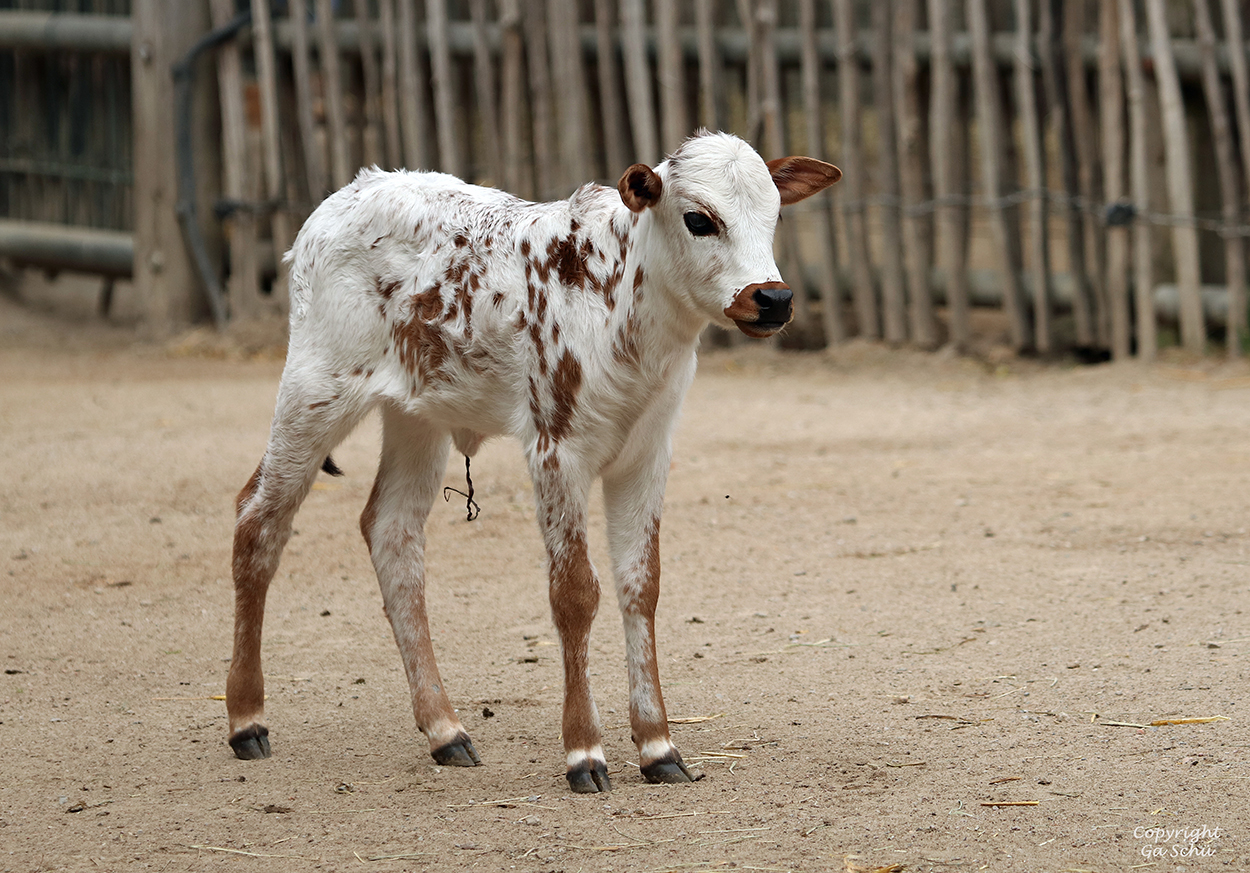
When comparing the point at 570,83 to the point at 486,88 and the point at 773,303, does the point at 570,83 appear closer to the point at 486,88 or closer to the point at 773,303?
the point at 486,88

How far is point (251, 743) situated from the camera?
413 centimetres

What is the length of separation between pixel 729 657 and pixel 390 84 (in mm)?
7920

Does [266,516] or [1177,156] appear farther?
[1177,156]

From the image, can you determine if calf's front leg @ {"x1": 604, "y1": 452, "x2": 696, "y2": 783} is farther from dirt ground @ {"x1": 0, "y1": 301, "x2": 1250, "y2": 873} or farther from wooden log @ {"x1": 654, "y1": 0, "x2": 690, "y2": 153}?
wooden log @ {"x1": 654, "y1": 0, "x2": 690, "y2": 153}

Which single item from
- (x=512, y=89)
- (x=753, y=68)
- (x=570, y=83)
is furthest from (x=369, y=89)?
(x=753, y=68)

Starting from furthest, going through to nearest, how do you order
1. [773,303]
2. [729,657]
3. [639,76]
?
[639,76] < [729,657] < [773,303]

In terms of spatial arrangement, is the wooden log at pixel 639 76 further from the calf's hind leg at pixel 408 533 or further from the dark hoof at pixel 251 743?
the dark hoof at pixel 251 743

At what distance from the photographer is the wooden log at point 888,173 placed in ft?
33.6

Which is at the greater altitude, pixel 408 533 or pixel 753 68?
pixel 753 68

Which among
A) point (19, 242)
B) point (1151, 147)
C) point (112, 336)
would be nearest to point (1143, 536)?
point (1151, 147)

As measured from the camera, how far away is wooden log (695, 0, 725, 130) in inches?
418

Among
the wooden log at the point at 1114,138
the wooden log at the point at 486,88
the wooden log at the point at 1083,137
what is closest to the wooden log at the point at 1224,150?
the wooden log at the point at 1114,138

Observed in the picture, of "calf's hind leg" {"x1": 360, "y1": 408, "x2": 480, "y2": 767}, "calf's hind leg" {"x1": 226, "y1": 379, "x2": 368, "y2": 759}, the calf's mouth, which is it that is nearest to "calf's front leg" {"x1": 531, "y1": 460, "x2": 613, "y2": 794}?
"calf's hind leg" {"x1": 360, "y1": 408, "x2": 480, "y2": 767}

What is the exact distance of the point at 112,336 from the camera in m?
13.1
